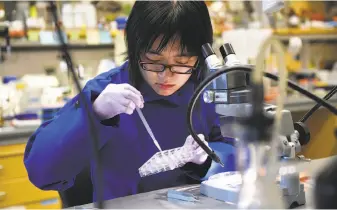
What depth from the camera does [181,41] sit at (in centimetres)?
108

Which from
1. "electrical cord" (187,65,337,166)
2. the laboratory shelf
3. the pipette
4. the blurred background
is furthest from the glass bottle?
the laboratory shelf

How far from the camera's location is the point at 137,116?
1252mm

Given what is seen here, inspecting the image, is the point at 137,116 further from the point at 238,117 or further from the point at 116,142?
the point at 238,117

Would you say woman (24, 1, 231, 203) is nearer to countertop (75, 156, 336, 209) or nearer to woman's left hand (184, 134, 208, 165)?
woman's left hand (184, 134, 208, 165)

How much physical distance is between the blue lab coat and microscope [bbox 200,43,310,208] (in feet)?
0.90

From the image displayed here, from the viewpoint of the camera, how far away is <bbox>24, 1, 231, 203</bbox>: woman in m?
0.93

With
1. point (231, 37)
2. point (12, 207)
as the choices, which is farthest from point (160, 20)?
point (231, 37)

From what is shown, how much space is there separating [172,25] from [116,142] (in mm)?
380

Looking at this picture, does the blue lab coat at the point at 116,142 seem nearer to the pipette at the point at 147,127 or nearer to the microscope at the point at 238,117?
the pipette at the point at 147,127

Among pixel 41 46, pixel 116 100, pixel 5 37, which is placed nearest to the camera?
pixel 116 100

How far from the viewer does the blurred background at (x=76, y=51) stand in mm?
2068

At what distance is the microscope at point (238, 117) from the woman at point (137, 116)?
0.64 feet

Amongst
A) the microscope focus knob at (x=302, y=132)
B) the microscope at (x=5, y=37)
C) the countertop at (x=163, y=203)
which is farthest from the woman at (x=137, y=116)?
the microscope at (x=5, y=37)

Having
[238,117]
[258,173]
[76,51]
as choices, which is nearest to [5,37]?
[76,51]
